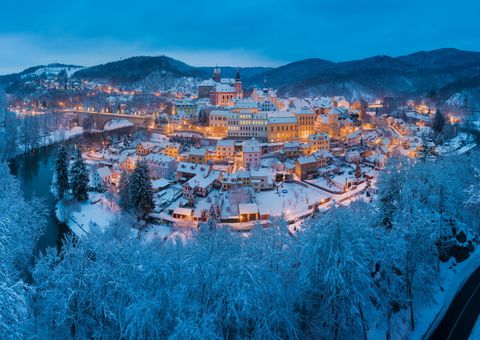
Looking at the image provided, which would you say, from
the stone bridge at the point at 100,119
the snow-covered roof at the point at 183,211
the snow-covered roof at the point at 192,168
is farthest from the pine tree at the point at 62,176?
the stone bridge at the point at 100,119

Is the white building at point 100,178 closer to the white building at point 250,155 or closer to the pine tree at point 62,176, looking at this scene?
the pine tree at point 62,176

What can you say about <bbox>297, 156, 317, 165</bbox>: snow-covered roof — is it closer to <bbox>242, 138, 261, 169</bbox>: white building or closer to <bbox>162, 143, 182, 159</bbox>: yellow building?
<bbox>242, 138, 261, 169</bbox>: white building

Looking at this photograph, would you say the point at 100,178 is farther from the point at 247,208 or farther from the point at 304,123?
the point at 304,123

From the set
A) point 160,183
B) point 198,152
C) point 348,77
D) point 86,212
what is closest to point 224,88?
point 198,152

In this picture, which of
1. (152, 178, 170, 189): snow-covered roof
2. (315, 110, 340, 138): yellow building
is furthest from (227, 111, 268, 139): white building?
(152, 178, 170, 189): snow-covered roof

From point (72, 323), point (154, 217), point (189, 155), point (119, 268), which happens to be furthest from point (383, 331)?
point (189, 155)

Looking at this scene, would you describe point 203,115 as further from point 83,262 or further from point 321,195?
point 83,262
